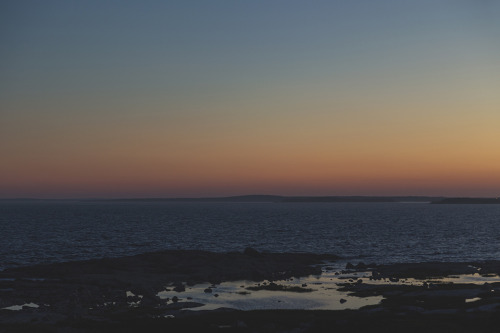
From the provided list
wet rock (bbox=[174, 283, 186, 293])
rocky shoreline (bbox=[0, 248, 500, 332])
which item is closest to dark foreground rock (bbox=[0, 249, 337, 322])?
wet rock (bbox=[174, 283, 186, 293])

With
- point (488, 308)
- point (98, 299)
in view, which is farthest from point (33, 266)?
point (488, 308)

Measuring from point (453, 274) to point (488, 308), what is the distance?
25595 millimetres

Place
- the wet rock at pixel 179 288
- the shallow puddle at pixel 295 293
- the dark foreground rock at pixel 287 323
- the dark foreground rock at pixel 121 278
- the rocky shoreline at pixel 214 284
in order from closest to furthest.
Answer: the dark foreground rock at pixel 287 323, the rocky shoreline at pixel 214 284, the dark foreground rock at pixel 121 278, the shallow puddle at pixel 295 293, the wet rock at pixel 179 288

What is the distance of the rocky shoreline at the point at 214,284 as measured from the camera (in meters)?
37.8

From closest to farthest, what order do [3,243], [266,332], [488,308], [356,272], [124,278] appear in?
1. [266,332]
2. [488,308]
3. [124,278]
4. [356,272]
5. [3,243]

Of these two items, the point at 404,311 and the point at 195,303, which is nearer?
the point at 404,311

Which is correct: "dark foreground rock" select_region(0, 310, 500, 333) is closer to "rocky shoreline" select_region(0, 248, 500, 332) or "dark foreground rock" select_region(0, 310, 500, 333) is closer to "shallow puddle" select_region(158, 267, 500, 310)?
"rocky shoreline" select_region(0, 248, 500, 332)

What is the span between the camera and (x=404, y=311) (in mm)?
42031

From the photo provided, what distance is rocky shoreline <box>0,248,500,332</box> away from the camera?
124 feet

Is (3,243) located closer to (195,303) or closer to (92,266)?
(92,266)

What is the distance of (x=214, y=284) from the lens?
197 ft

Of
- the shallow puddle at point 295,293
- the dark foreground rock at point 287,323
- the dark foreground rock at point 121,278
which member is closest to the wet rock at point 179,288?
A: the dark foreground rock at point 121,278

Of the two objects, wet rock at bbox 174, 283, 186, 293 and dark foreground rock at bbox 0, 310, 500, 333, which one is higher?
dark foreground rock at bbox 0, 310, 500, 333

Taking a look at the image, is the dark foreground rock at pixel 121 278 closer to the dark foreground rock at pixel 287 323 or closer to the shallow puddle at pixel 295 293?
the shallow puddle at pixel 295 293
